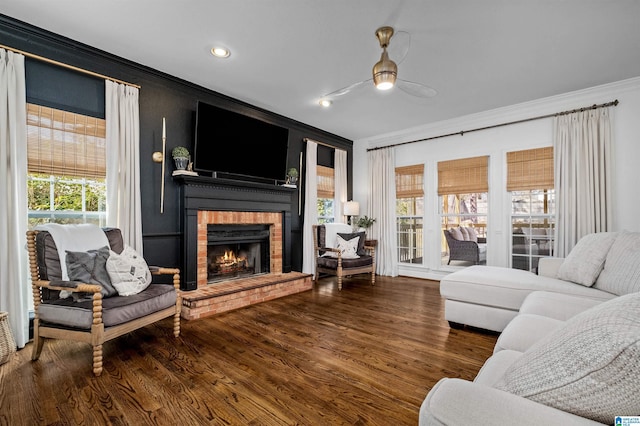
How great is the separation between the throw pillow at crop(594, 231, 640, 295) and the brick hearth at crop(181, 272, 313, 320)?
3265 millimetres

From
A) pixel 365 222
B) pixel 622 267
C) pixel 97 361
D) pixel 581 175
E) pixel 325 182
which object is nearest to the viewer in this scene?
pixel 97 361

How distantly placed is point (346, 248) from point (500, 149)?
9.27 ft

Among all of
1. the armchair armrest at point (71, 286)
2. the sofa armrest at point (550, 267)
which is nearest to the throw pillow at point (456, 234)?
the sofa armrest at point (550, 267)

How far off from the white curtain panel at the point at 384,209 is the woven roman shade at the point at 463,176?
2.94 ft

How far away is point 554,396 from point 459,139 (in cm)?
493

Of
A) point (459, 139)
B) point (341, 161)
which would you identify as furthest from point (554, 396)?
point (341, 161)

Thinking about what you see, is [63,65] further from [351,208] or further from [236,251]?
[351,208]

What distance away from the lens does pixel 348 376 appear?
2033 mm

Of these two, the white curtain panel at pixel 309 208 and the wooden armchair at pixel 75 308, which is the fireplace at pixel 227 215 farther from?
the wooden armchair at pixel 75 308

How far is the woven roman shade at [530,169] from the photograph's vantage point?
4152 mm

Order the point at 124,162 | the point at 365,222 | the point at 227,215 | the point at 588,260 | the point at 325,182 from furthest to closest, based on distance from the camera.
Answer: the point at 365,222 < the point at 325,182 < the point at 227,215 < the point at 124,162 < the point at 588,260

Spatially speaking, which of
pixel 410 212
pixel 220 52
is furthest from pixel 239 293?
pixel 410 212

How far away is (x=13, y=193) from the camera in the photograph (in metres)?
2.46

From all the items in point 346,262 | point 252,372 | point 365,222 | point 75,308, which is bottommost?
point 252,372
